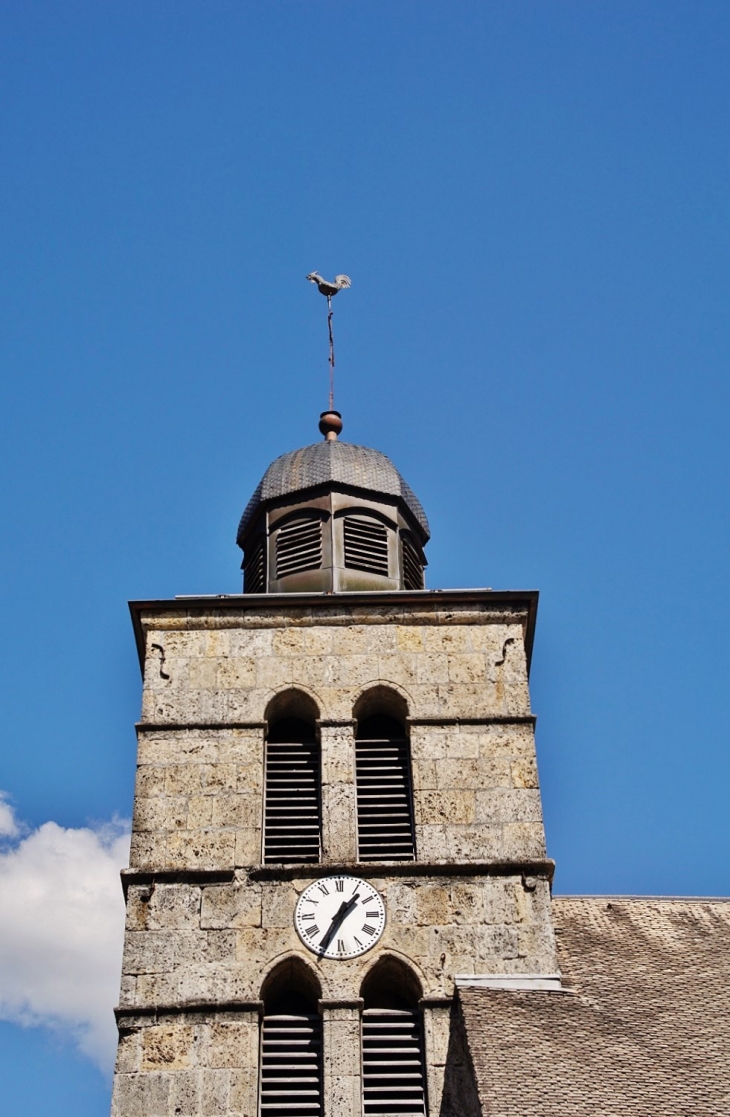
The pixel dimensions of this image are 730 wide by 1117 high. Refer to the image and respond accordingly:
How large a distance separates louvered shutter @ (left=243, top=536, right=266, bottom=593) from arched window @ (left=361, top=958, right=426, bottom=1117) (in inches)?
221

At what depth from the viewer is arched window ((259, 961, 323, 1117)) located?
53.2 ft

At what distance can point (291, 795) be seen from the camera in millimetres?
18453

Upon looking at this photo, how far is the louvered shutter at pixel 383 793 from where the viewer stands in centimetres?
1794

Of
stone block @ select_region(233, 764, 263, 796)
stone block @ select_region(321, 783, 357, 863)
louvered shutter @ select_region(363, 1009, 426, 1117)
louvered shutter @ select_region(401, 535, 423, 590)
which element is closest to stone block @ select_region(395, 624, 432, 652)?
louvered shutter @ select_region(401, 535, 423, 590)

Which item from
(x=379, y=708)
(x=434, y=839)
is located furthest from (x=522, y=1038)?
(x=379, y=708)

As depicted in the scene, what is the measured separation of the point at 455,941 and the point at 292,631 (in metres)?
4.13

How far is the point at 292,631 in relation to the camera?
19.6 meters

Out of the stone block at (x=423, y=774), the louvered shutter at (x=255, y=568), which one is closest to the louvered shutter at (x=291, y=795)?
the stone block at (x=423, y=774)

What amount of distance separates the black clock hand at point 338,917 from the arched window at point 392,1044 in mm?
510

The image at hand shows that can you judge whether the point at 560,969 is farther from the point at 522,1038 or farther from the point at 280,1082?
the point at 280,1082

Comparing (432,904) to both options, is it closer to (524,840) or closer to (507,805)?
(524,840)

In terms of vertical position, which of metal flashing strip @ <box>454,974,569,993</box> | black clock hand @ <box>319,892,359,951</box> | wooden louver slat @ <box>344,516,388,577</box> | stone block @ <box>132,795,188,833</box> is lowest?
metal flashing strip @ <box>454,974,569,993</box>

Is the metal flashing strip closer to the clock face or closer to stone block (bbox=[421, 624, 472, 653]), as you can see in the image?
the clock face

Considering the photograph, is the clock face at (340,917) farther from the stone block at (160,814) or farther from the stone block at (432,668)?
the stone block at (432,668)
